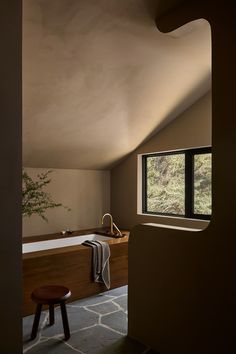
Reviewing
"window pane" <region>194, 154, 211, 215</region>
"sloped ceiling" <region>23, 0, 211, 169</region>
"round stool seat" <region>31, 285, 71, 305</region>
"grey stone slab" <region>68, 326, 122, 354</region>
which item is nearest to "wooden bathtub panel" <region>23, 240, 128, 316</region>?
"round stool seat" <region>31, 285, 71, 305</region>

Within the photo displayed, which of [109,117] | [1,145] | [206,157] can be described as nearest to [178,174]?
[206,157]

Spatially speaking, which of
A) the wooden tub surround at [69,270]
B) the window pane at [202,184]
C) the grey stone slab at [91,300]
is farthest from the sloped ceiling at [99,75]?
the grey stone slab at [91,300]

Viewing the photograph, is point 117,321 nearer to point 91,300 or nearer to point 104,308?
point 104,308

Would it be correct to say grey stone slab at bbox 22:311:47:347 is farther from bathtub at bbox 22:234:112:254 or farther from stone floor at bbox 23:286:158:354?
bathtub at bbox 22:234:112:254

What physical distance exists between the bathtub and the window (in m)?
0.99

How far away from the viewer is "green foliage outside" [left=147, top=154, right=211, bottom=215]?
4.27 metres

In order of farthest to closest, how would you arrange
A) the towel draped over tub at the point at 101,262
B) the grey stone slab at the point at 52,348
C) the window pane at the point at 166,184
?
1. the window pane at the point at 166,184
2. the towel draped over tub at the point at 101,262
3. the grey stone slab at the point at 52,348

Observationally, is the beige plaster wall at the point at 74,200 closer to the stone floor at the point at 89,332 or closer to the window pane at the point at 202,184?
the stone floor at the point at 89,332

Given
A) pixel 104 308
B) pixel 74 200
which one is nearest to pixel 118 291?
pixel 104 308

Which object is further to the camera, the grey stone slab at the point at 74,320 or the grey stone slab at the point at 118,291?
the grey stone slab at the point at 118,291

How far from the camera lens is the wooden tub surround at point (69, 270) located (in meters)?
3.29

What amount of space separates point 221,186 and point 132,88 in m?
1.92

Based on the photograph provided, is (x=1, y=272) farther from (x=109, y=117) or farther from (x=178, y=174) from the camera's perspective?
(x=178, y=174)

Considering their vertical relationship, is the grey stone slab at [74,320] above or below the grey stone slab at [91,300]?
above
